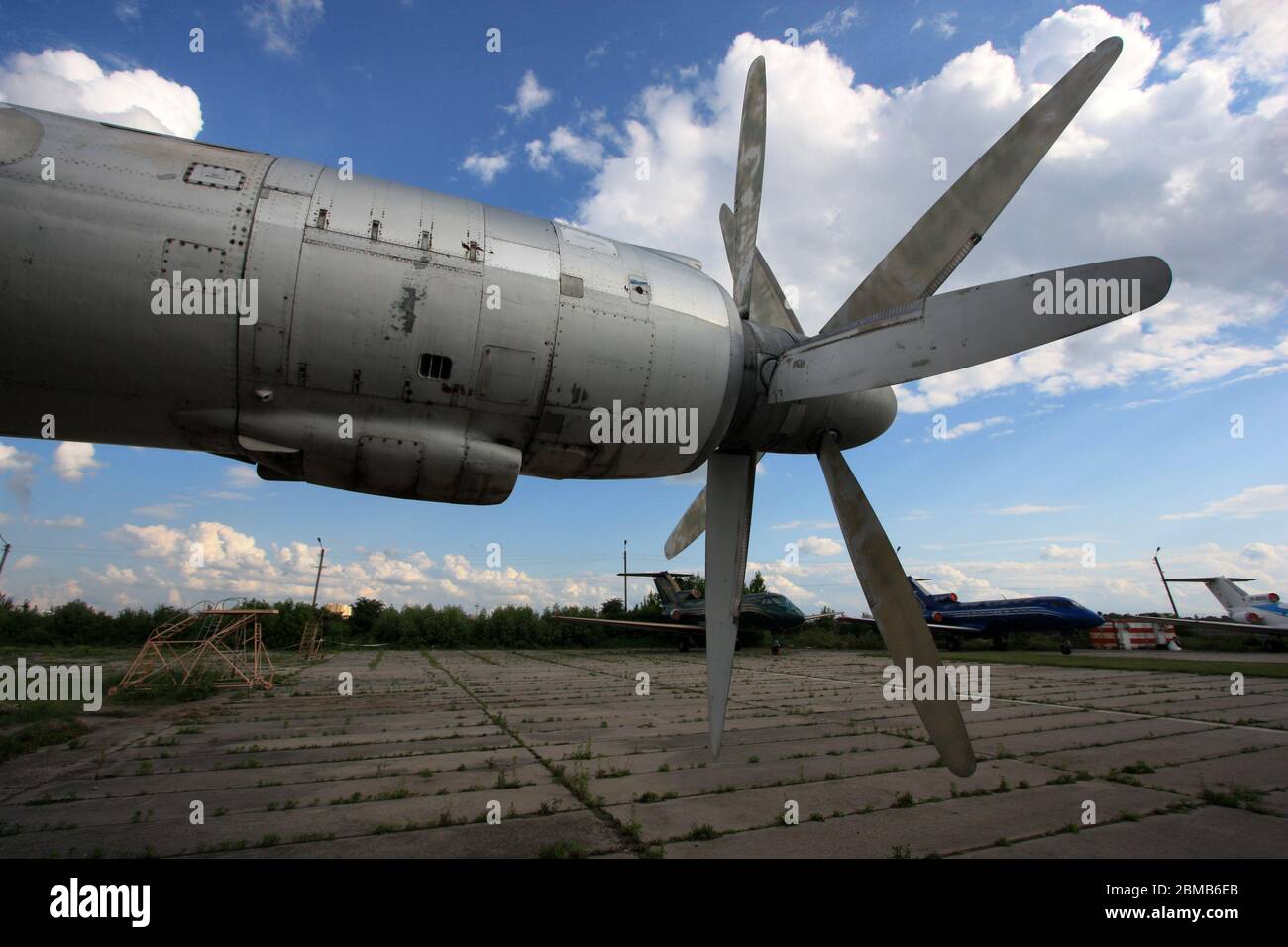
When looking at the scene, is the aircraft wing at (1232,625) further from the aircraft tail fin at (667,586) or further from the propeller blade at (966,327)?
the propeller blade at (966,327)

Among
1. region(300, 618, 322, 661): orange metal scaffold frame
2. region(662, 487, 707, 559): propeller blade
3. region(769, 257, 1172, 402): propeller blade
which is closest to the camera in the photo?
region(769, 257, 1172, 402): propeller blade

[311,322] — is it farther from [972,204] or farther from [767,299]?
[972,204]

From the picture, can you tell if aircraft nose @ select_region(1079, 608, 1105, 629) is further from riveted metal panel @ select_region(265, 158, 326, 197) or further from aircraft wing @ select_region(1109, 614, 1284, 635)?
riveted metal panel @ select_region(265, 158, 326, 197)

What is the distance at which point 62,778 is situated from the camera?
528 cm

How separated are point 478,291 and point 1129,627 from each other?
38111mm

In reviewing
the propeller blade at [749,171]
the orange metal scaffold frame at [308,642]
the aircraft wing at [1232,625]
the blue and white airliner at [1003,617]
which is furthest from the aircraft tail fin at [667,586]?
the propeller blade at [749,171]

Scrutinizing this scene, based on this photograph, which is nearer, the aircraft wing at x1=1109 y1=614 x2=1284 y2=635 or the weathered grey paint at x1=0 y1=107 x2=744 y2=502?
the weathered grey paint at x1=0 y1=107 x2=744 y2=502

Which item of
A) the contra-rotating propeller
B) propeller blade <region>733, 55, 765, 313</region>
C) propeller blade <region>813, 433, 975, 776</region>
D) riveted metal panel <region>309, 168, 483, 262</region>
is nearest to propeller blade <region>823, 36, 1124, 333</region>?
the contra-rotating propeller

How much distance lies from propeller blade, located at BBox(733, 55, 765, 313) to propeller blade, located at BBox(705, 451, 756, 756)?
4.76 ft

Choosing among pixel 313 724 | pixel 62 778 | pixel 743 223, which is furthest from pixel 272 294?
pixel 313 724

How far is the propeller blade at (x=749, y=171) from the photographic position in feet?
16.8

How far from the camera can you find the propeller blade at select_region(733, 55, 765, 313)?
5.13m
